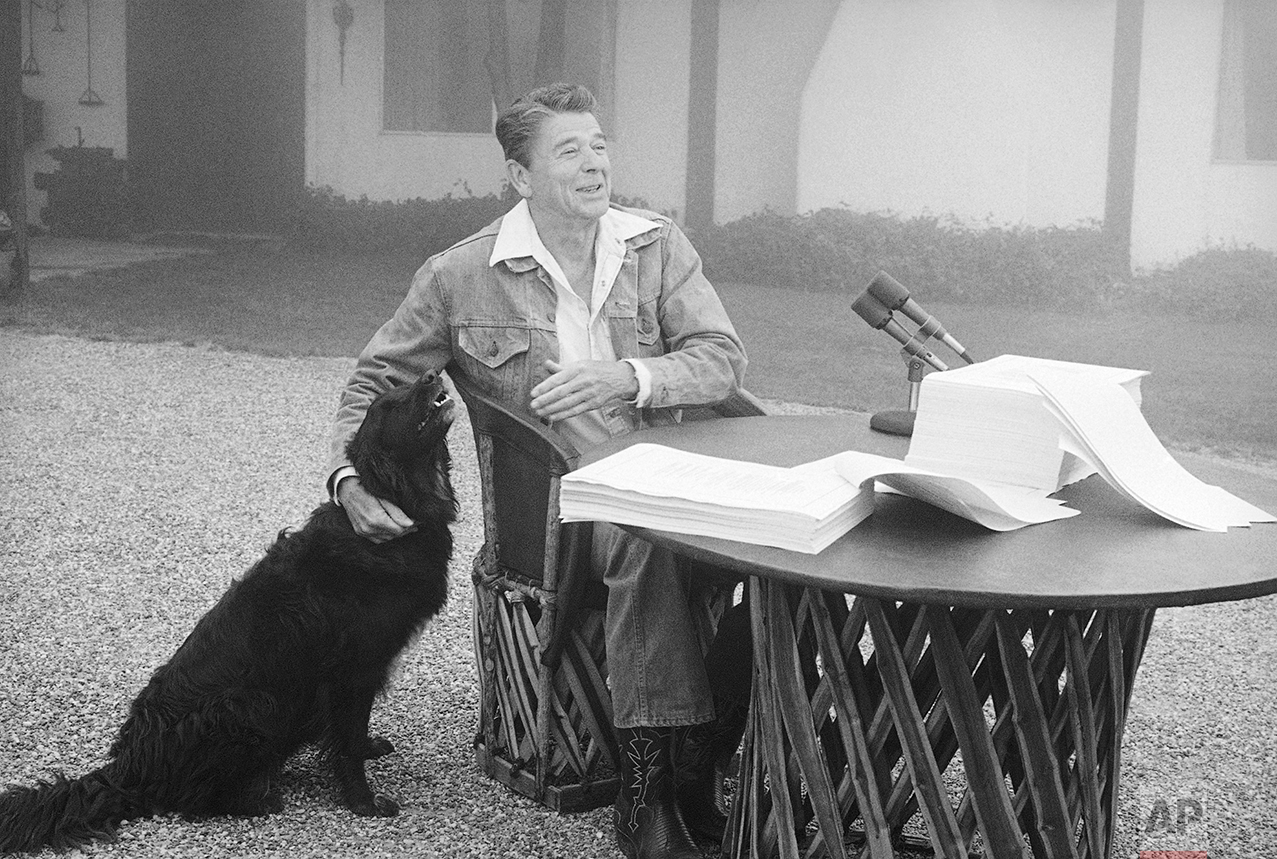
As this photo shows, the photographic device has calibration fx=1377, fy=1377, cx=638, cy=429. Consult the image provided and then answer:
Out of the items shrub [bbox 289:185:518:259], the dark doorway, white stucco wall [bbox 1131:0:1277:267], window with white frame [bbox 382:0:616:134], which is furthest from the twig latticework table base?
the dark doorway

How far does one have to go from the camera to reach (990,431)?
200 cm

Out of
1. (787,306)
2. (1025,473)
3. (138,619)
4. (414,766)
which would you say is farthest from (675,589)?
(787,306)

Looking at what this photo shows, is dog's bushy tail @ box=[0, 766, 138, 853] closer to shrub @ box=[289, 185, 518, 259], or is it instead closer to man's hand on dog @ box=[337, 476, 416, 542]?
man's hand on dog @ box=[337, 476, 416, 542]

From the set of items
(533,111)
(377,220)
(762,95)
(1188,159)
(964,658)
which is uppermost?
(762,95)

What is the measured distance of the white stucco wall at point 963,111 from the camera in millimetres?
6258

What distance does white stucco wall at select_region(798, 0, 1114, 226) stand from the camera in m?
6.26

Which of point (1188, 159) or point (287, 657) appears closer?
point (287, 657)

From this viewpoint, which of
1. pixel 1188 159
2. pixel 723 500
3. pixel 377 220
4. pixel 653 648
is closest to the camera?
pixel 723 500

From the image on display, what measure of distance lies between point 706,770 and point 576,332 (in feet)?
2.97

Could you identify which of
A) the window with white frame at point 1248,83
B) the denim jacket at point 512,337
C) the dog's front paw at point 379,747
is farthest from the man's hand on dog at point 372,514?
the window with white frame at point 1248,83

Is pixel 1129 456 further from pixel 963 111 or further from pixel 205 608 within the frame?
pixel 963 111

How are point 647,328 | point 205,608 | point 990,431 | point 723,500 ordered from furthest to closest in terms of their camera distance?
1. point 205,608
2. point 647,328
3. point 990,431
4. point 723,500

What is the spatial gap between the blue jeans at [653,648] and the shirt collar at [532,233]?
0.68 metres

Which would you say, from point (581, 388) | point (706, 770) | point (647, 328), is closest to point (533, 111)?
point (647, 328)
